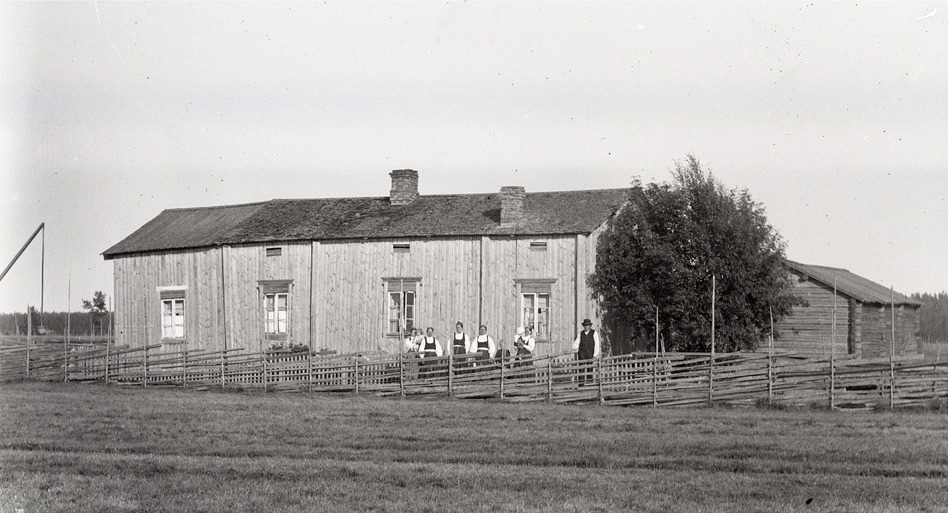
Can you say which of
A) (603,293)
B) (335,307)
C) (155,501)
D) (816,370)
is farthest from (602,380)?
(155,501)

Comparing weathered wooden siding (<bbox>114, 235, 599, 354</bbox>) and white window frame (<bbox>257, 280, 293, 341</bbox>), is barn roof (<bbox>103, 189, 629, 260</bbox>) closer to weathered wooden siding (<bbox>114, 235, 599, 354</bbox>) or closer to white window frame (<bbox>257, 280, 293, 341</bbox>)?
weathered wooden siding (<bbox>114, 235, 599, 354</bbox>)

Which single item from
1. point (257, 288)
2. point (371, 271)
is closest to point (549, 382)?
point (371, 271)

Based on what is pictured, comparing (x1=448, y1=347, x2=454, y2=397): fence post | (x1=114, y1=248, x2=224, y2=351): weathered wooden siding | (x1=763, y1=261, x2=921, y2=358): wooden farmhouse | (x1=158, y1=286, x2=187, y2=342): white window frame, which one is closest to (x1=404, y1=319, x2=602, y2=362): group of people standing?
(x1=448, y1=347, x2=454, y2=397): fence post

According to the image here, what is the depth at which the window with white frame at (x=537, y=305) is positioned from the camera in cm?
3312

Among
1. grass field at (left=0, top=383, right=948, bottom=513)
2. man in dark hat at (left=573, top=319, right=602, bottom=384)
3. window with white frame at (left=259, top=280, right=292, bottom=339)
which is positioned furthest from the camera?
window with white frame at (left=259, top=280, right=292, bottom=339)

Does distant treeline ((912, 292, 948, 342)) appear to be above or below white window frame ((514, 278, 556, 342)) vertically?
below

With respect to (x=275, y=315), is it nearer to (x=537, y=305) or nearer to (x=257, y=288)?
(x=257, y=288)

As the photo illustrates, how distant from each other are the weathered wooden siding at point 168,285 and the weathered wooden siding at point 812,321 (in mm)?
20002

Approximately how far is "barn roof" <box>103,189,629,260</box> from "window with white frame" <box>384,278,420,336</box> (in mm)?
1512

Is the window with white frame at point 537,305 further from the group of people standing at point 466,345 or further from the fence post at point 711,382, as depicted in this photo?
the fence post at point 711,382

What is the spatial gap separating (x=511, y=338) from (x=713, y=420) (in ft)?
44.0

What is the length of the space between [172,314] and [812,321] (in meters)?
23.0

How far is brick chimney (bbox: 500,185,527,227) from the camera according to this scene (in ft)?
112

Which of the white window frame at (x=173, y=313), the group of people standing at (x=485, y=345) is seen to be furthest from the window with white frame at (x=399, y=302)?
the white window frame at (x=173, y=313)
